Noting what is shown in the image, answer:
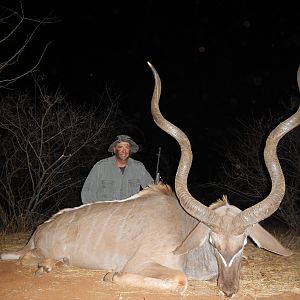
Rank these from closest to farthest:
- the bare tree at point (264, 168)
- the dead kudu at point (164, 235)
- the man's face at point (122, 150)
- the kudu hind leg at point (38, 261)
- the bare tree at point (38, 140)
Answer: the dead kudu at point (164, 235) → the kudu hind leg at point (38, 261) → the man's face at point (122, 150) → the bare tree at point (38, 140) → the bare tree at point (264, 168)

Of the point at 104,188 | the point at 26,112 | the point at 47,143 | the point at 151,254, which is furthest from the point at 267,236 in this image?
the point at 26,112

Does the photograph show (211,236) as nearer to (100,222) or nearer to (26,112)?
(100,222)

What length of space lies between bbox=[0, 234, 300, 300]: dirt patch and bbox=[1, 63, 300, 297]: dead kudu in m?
0.09

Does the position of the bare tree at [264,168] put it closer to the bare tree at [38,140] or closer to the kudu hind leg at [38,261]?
the bare tree at [38,140]

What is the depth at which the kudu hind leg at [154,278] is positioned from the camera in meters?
3.40

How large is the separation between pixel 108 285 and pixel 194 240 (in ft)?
2.37

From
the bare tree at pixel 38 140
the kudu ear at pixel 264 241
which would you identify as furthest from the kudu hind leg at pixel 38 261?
the bare tree at pixel 38 140

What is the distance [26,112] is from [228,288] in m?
5.48

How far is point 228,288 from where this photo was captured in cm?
330

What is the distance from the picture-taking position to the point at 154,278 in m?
3.46

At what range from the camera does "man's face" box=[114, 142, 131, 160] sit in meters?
5.21

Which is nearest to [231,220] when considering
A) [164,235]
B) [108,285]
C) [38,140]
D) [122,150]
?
[164,235]

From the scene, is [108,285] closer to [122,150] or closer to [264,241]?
[264,241]

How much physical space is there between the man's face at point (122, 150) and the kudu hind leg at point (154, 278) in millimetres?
1782
